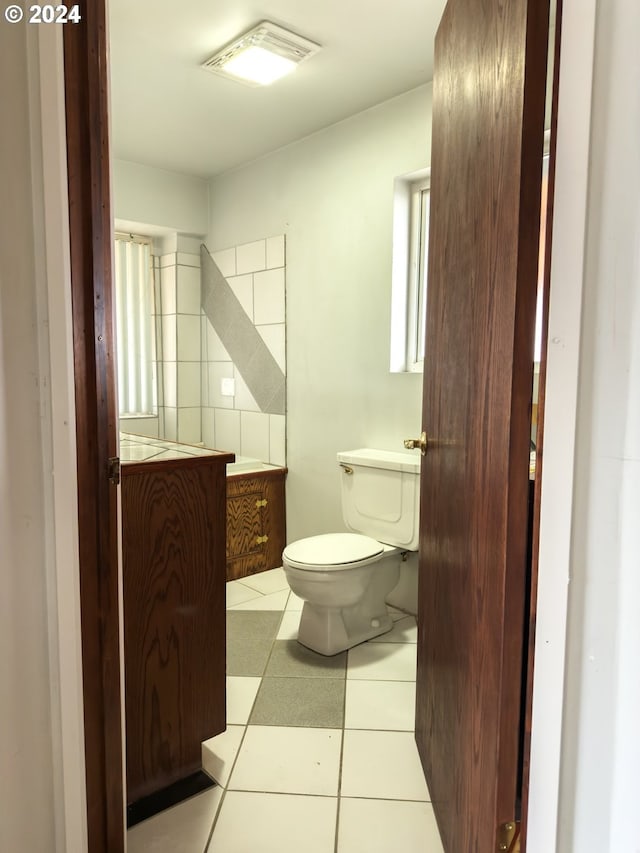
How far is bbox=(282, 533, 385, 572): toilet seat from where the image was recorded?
219cm

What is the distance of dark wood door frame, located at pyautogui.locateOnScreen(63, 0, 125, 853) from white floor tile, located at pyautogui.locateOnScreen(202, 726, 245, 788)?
0.43 m

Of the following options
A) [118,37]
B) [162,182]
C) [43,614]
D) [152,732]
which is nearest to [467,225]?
[43,614]

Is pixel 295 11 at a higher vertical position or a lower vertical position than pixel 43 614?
higher

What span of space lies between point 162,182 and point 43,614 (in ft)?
10.1

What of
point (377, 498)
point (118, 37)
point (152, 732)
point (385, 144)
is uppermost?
point (118, 37)

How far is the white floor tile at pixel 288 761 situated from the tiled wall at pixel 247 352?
165cm

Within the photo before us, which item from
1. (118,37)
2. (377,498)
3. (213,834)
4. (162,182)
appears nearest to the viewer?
(213,834)

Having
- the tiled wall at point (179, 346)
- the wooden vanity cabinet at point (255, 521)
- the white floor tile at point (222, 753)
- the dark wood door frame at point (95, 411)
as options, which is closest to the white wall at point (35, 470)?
the dark wood door frame at point (95, 411)

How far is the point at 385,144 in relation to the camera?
2.57 m

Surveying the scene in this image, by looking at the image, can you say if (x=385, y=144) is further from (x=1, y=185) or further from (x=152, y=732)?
(x=152, y=732)

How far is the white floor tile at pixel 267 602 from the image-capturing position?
108 inches

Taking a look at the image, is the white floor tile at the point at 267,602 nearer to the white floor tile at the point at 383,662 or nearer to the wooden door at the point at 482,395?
the white floor tile at the point at 383,662

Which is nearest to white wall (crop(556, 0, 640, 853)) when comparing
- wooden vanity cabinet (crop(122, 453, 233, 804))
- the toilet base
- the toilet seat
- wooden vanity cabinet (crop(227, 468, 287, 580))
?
wooden vanity cabinet (crop(122, 453, 233, 804))

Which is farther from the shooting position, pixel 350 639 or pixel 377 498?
pixel 377 498
